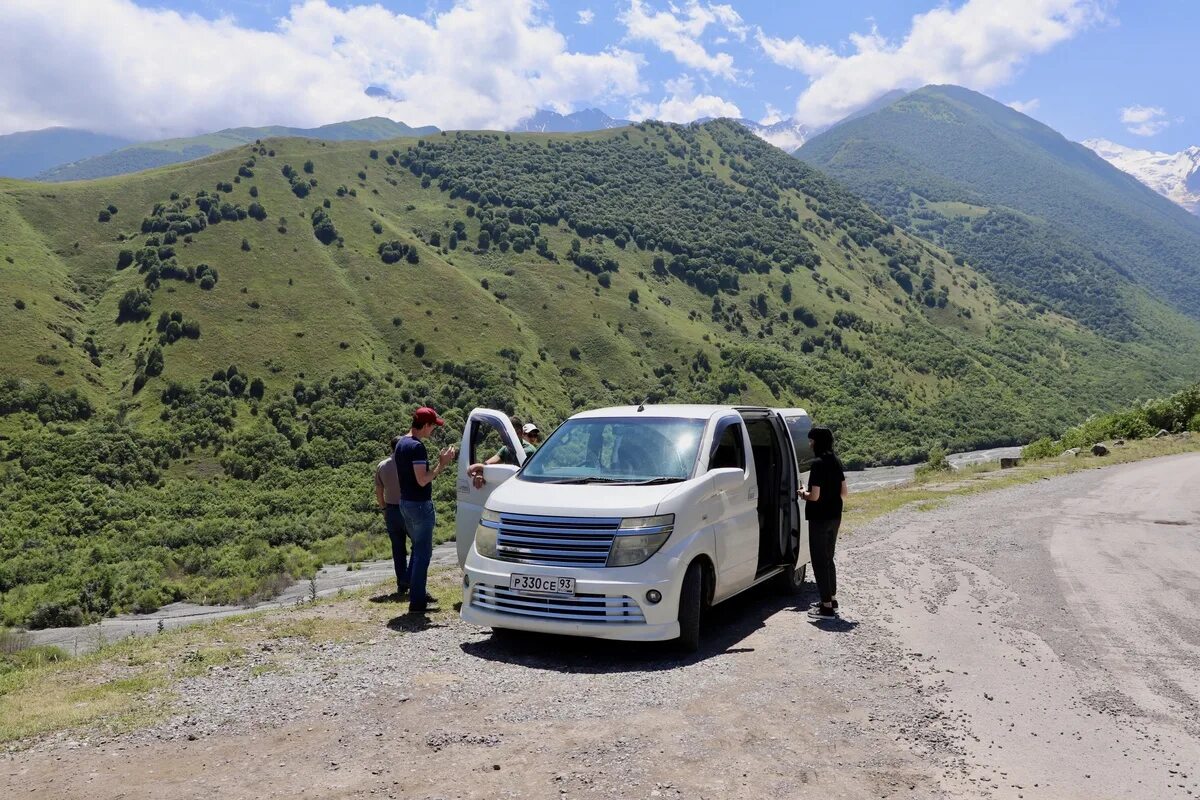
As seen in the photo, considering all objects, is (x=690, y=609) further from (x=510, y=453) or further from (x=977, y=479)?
(x=977, y=479)

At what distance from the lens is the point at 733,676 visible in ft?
22.6

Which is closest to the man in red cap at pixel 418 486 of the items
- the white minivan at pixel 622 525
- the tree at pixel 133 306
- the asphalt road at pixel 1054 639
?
the white minivan at pixel 622 525

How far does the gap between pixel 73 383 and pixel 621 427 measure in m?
65.9

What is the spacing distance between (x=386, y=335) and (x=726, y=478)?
75.9 m

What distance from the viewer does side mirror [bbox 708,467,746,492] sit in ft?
26.2

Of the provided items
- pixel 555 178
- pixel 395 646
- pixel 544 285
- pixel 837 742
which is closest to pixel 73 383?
pixel 544 285

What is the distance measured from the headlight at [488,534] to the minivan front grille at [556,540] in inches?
3.2

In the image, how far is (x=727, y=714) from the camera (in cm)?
589

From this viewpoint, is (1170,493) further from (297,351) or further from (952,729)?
(297,351)

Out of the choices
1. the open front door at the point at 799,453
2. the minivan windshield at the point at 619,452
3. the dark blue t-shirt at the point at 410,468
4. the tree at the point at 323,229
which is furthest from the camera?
the tree at the point at 323,229

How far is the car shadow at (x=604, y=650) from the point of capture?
23.8 ft

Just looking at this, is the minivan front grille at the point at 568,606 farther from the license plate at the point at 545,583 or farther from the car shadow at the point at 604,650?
the car shadow at the point at 604,650

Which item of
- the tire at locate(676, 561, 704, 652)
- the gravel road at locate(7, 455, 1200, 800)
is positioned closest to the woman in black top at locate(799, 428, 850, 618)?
the gravel road at locate(7, 455, 1200, 800)

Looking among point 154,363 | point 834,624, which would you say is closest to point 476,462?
point 834,624
